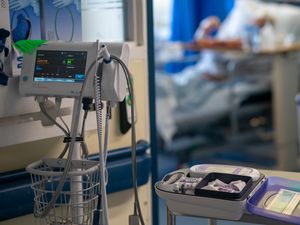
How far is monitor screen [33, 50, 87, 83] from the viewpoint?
1.51m

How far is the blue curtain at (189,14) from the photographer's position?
4.55 meters

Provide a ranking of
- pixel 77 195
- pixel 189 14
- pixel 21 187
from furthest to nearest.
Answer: pixel 189 14, pixel 21 187, pixel 77 195

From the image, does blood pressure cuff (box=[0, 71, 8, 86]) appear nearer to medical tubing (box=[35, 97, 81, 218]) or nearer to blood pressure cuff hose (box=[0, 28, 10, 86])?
blood pressure cuff hose (box=[0, 28, 10, 86])

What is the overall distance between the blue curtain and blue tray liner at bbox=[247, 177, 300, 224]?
10.1ft

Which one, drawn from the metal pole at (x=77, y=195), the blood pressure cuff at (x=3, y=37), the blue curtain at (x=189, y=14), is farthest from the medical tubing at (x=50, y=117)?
the blue curtain at (x=189, y=14)

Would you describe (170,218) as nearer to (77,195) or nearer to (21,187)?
(77,195)

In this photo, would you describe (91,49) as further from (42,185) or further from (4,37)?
(42,185)

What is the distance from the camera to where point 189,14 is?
4.62 metres

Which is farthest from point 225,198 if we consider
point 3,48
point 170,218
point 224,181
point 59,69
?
point 3,48

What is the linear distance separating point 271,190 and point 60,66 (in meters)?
0.68

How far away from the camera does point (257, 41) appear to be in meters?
4.54

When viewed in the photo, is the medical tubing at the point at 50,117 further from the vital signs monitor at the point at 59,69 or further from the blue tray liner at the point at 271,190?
the blue tray liner at the point at 271,190

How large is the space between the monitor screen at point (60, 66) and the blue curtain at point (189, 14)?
305cm

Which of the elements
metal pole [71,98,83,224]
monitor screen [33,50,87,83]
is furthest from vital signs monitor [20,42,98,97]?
metal pole [71,98,83,224]
